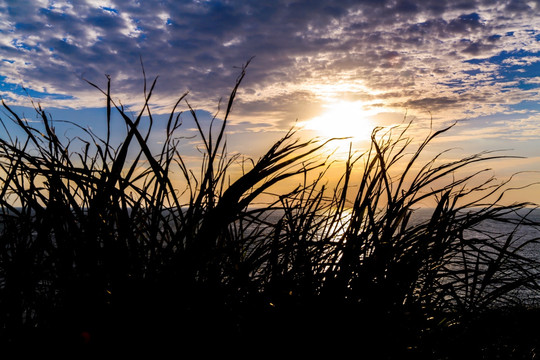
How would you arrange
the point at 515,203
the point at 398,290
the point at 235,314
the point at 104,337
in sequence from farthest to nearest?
the point at 515,203 → the point at 398,290 → the point at 235,314 → the point at 104,337

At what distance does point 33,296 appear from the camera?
4.23 ft

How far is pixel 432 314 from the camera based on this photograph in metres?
1.46

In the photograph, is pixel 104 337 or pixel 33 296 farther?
pixel 33 296

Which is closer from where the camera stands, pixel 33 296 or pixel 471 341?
pixel 33 296

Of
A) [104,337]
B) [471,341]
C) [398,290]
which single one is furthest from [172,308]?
[471,341]

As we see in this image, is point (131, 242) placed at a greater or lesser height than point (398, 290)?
greater

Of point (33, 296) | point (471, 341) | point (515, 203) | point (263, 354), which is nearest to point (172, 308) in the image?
point (263, 354)

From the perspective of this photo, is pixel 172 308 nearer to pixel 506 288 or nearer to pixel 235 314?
pixel 235 314

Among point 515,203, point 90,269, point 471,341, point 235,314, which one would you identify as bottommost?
point 471,341

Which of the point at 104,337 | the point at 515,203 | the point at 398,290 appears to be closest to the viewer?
the point at 104,337

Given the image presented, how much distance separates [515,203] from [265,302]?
1.16 meters

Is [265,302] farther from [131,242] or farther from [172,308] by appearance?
[131,242]

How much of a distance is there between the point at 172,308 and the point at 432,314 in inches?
36.3

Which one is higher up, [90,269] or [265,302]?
[90,269]
